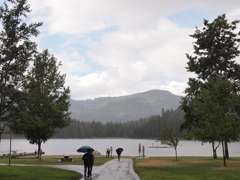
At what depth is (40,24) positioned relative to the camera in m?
22.1

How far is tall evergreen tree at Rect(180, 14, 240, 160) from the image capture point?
138 feet

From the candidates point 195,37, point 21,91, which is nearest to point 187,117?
point 195,37

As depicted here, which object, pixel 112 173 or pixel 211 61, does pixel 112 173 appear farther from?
pixel 211 61

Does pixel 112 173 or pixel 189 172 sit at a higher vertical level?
pixel 112 173

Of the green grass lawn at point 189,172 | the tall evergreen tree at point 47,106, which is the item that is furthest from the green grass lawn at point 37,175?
the tall evergreen tree at point 47,106

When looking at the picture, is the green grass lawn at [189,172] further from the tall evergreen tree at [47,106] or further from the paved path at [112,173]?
the tall evergreen tree at [47,106]

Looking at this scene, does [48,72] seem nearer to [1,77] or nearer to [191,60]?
[1,77]

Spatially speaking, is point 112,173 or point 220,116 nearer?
point 112,173

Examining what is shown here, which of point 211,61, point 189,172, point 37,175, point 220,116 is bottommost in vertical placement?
point 189,172

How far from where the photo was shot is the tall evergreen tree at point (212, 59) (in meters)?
42.2

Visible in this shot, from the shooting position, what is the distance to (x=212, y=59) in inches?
1681

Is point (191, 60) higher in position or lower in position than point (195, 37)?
lower

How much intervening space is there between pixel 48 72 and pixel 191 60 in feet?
77.8

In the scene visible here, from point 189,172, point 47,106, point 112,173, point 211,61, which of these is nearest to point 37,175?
point 112,173
